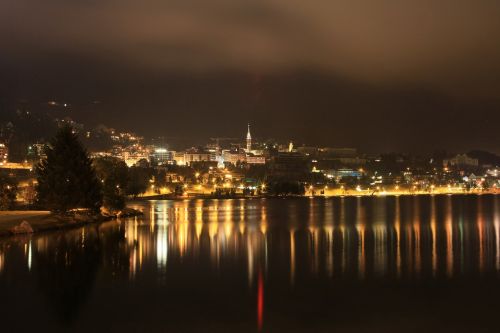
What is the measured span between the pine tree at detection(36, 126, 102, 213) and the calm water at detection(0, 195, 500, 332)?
553 centimetres

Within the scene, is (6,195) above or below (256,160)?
below

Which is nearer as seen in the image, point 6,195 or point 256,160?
point 6,195

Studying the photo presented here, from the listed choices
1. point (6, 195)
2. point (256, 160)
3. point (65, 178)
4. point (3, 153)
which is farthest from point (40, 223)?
point (256, 160)

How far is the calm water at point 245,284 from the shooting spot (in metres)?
13.0

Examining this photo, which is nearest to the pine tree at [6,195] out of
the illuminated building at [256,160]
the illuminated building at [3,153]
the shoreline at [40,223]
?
the shoreline at [40,223]

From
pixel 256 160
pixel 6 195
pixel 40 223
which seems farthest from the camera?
pixel 256 160

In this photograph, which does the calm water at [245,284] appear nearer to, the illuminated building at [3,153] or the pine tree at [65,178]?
the pine tree at [65,178]

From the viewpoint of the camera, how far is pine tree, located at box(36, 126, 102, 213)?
3531cm

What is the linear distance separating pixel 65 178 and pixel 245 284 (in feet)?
70.1

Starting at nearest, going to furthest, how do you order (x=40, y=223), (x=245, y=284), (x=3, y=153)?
(x=245, y=284) → (x=40, y=223) → (x=3, y=153)

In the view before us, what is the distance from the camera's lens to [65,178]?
35938mm

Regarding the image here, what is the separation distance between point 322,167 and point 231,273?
177 meters

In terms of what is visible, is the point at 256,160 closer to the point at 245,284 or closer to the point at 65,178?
the point at 65,178

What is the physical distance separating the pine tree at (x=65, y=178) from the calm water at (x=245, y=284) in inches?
218
